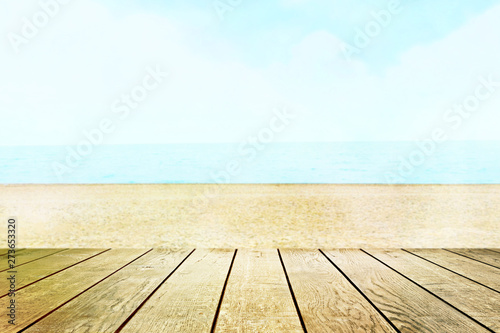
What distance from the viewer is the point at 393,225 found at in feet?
18.7

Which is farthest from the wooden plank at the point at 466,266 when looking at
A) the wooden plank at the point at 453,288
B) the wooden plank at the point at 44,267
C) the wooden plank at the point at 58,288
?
the wooden plank at the point at 44,267

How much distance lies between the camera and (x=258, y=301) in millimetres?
1190

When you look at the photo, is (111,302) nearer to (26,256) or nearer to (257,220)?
(26,256)

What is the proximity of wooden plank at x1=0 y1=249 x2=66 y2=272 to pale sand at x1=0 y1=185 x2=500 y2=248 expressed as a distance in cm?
246

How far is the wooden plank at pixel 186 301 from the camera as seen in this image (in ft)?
3.33

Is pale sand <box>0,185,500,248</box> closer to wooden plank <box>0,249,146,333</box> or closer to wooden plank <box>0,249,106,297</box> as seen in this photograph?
wooden plank <box>0,249,106,297</box>

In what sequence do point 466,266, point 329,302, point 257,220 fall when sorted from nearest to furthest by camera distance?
1. point 329,302
2. point 466,266
3. point 257,220

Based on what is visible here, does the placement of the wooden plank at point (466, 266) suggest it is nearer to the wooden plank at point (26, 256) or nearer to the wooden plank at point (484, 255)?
the wooden plank at point (484, 255)

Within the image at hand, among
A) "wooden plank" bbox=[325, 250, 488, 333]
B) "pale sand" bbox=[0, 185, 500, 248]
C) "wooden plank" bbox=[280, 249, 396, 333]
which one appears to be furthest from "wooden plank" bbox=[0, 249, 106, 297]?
"pale sand" bbox=[0, 185, 500, 248]

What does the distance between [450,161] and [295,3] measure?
16878mm

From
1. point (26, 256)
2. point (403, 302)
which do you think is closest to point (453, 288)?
point (403, 302)

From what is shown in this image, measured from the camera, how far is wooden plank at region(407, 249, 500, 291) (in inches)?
56.3

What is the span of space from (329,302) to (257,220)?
480 cm

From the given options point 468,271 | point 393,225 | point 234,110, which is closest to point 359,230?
point 393,225
